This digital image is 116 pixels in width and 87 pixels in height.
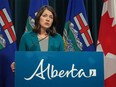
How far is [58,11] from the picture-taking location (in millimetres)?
3734

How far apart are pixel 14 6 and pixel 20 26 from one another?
32 cm

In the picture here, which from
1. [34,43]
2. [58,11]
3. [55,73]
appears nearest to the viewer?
[55,73]

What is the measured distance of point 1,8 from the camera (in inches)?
123

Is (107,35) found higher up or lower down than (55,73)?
higher up

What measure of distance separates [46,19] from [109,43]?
147 centimetres

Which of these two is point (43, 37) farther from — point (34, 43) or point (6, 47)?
point (6, 47)

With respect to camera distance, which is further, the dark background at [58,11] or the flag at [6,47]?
the dark background at [58,11]

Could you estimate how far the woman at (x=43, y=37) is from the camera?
6.02 ft

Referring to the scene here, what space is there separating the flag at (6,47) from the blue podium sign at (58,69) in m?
1.64

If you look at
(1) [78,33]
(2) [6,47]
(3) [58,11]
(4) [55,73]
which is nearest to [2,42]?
(2) [6,47]

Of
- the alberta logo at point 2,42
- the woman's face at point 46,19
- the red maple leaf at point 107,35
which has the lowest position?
the woman's face at point 46,19

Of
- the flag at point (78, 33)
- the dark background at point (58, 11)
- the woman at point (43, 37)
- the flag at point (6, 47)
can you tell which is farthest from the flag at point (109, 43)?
the woman at point (43, 37)

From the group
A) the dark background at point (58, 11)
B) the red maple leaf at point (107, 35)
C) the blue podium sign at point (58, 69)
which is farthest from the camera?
the dark background at point (58, 11)

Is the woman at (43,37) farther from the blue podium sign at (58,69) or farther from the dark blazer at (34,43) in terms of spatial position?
the blue podium sign at (58,69)
